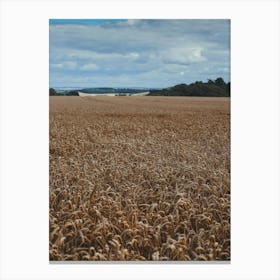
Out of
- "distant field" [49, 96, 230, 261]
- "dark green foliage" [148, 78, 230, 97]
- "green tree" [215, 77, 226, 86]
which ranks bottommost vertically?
"distant field" [49, 96, 230, 261]

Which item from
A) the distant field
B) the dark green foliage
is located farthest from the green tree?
→ the distant field

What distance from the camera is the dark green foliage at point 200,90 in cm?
353

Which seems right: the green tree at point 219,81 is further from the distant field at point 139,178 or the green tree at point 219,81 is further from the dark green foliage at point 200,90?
the distant field at point 139,178

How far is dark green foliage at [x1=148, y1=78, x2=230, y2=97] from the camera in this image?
139 inches

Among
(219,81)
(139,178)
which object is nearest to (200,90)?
(219,81)

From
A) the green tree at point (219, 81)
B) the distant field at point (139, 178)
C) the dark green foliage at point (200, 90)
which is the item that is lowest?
the distant field at point (139, 178)

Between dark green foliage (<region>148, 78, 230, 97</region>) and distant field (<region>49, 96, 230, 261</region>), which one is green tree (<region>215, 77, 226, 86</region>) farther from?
distant field (<region>49, 96, 230, 261</region>)

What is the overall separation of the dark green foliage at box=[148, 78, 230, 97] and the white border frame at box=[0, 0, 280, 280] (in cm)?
9

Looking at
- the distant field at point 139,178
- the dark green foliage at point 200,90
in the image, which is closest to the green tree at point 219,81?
the dark green foliage at point 200,90
